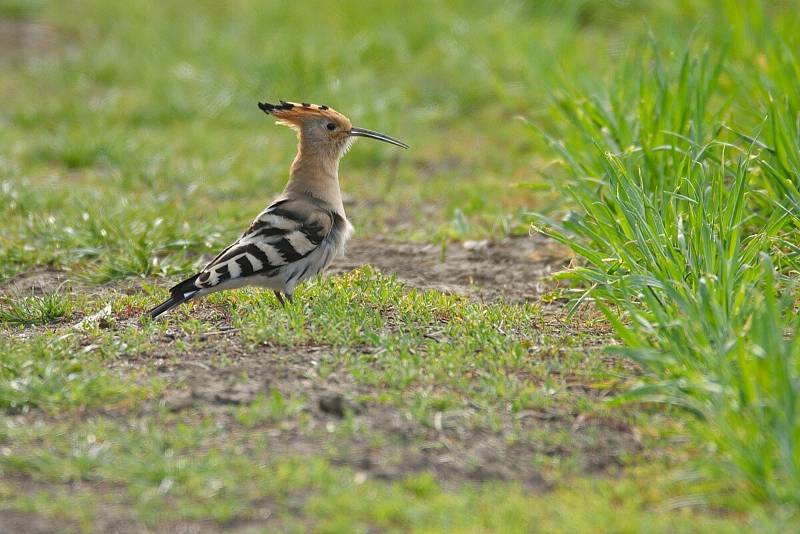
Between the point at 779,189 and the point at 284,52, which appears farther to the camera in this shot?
the point at 284,52

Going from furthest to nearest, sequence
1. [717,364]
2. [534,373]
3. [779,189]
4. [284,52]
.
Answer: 1. [284,52]
2. [779,189]
3. [534,373]
4. [717,364]

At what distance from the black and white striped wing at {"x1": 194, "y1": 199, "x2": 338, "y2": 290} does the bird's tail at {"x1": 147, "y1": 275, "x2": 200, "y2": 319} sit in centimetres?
3

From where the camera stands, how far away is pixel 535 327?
446 centimetres

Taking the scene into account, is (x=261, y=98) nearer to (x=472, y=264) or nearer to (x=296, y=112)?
(x=296, y=112)

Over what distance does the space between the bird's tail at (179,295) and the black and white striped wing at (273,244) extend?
27 millimetres

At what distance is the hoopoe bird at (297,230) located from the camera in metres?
4.42

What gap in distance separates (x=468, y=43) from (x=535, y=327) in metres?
5.27

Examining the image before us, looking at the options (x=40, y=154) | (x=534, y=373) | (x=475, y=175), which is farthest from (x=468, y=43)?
(x=534, y=373)

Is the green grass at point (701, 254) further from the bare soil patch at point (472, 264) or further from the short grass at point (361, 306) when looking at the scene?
the bare soil patch at point (472, 264)

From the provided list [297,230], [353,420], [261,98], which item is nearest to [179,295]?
[297,230]

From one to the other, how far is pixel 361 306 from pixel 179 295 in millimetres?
712

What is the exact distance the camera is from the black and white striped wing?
14.5ft

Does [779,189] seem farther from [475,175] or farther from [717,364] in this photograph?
[475,175]

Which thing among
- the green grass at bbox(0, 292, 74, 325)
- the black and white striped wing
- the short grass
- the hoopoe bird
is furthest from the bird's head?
the green grass at bbox(0, 292, 74, 325)
